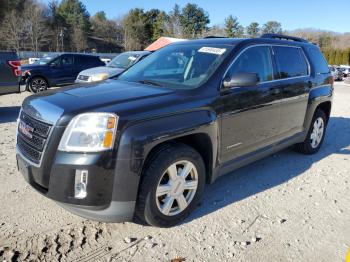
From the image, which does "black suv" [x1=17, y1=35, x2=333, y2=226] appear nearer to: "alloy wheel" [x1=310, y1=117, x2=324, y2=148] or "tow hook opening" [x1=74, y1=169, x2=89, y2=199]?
"tow hook opening" [x1=74, y1=169, x2=89, y2=199]

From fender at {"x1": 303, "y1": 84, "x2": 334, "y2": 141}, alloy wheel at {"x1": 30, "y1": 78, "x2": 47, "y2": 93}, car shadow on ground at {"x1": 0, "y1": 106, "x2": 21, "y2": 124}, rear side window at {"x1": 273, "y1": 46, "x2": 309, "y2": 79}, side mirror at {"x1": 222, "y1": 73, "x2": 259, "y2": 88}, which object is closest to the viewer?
side mirror at {"x1": 222, "y1": 73, "x2": 259, "y2": 88}

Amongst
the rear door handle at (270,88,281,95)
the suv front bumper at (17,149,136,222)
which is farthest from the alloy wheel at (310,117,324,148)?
the suv front bumper at (17,149,136,222)

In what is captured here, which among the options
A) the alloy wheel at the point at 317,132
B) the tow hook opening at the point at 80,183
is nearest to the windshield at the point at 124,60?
the alloy wheel at the point at 317,132

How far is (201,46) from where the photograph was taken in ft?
14.0

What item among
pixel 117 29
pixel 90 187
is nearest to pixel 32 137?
pixel 90 187

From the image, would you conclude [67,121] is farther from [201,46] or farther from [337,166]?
[337,166]

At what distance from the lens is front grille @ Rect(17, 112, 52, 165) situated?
2.99 m

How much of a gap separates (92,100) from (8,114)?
675 cm

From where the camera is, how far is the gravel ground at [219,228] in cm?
304

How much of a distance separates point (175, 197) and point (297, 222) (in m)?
1.31

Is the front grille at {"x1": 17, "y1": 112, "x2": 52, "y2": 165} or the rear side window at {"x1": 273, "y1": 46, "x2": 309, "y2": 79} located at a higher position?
the rear side window at {"x1": 273, "y1": 46, "x2": 309, "y2": 79}

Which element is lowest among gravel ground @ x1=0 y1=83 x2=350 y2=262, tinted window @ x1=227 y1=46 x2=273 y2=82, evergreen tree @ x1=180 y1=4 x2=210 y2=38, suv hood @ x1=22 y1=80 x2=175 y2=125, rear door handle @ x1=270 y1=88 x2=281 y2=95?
gravel ground @ x1=0 y1=83 x2=350 y2=262

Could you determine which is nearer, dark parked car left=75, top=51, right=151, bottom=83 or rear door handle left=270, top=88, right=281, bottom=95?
rear door handle left=270, top=88, right=281, bottom=95

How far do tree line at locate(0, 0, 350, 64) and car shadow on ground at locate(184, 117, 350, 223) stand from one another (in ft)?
177
